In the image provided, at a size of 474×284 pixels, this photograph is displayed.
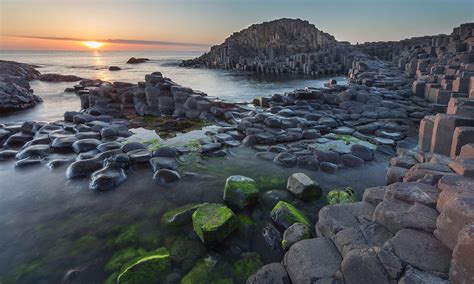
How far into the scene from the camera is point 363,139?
27.9 ft

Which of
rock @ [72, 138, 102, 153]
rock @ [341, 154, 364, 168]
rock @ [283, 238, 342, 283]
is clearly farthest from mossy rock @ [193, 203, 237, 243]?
rock @ [72, 138, 102, 153]

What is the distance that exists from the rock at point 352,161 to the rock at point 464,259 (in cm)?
429

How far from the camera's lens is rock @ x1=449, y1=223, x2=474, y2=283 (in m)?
2.25

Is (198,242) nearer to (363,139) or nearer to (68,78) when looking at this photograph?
(363,139)

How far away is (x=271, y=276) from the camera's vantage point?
3.25 meters

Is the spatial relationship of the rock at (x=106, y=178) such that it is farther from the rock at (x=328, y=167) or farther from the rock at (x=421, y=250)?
the rock at (x=421, y=250)

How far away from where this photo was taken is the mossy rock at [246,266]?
11.9ft

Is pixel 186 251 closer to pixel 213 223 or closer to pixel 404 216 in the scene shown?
pixel 213 223

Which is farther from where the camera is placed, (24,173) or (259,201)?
(24,173)

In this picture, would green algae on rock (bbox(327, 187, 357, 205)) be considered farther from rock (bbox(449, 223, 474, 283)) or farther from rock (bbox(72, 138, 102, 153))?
rock (bbox(72, 138, 102, 153))

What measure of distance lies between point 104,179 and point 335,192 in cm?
437

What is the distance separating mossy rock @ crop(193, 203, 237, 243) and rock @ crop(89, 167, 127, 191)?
7.67 ft

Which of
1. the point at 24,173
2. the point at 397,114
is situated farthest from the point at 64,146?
the point at 397,114

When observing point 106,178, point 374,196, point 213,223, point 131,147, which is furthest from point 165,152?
point 374,196
